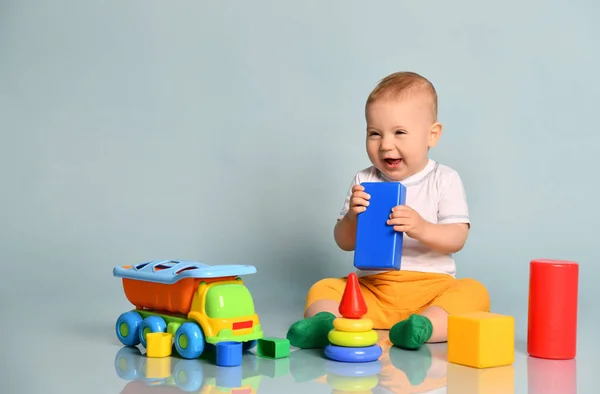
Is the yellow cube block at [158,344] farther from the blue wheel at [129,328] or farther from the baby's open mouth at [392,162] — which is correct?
the baby's open mouth at [392,162]

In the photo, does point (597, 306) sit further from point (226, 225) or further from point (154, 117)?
point (154, 117)

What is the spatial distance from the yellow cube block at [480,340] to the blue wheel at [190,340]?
65 cm

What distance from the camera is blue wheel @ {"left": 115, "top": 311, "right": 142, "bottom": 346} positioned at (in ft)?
7.75

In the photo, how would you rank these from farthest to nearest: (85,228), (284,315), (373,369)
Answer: (85,228) < (284,315) < (373,369)

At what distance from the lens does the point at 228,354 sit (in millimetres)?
2139

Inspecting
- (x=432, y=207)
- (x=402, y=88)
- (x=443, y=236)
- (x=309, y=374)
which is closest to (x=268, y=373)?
(x=309, y=374)

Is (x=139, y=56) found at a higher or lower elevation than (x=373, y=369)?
higher

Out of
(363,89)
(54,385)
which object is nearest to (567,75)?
(363,89)

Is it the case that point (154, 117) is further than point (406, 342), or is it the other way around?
point (154, 117)

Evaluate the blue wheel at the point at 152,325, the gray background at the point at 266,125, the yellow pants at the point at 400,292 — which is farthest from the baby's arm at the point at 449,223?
the blue wheel at the point at 152,325

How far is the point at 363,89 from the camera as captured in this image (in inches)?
148

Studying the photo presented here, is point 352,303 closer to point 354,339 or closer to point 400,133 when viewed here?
point 354,339

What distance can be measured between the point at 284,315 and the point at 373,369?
2.83ft

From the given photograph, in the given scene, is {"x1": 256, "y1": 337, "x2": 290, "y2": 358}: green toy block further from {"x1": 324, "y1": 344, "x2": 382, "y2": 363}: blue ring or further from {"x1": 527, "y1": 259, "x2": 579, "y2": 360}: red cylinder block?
{"x1": 527, "y1": 259, "x2": 579, "y2": 360}: red cylinder block
